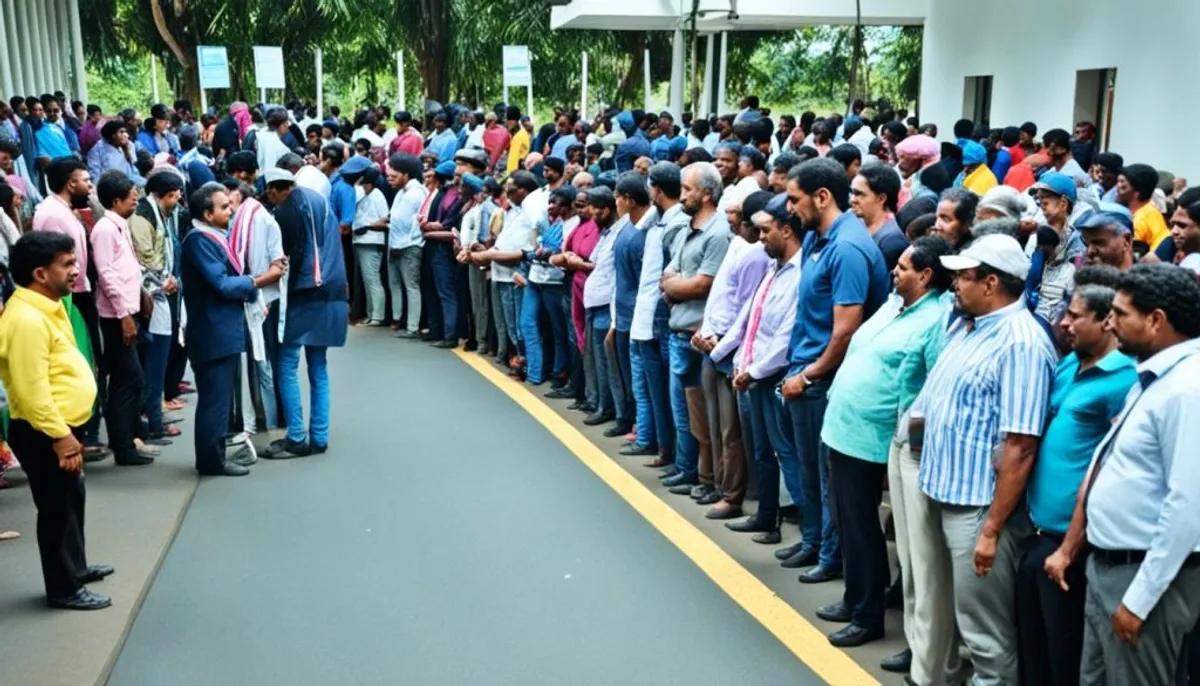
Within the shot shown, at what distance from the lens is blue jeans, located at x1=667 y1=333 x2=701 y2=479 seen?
777cm

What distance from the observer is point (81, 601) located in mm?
5926

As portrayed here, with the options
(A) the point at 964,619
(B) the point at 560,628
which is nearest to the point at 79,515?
(B) the point at 560,628

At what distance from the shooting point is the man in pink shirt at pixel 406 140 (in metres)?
18.2

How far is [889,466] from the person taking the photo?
5188mm

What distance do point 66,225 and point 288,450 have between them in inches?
82.8

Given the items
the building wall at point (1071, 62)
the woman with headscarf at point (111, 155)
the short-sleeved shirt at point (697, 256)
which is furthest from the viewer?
the woman with headscarf at point (111, 155)

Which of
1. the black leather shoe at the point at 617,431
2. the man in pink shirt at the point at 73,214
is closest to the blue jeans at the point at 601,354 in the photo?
the black leather shoe at the point at 617,431

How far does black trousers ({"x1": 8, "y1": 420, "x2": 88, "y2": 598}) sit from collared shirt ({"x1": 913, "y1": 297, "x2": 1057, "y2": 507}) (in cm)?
386

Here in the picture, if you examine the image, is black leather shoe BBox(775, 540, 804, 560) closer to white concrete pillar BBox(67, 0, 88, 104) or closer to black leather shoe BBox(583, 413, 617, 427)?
black leather shoe BBox(583, 413, 617, 427)

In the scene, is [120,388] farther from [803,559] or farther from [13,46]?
[13,46]

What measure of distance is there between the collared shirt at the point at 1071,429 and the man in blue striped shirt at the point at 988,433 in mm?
50

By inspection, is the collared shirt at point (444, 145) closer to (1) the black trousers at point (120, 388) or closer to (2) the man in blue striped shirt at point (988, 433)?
(1) the black trousers at point (120, 388)

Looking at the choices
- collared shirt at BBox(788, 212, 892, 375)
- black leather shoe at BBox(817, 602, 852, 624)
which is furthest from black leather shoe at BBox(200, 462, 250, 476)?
black leather shoe at BBox(817, 602, 852, 624)

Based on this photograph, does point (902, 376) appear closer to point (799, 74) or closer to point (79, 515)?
point (79, 515)
